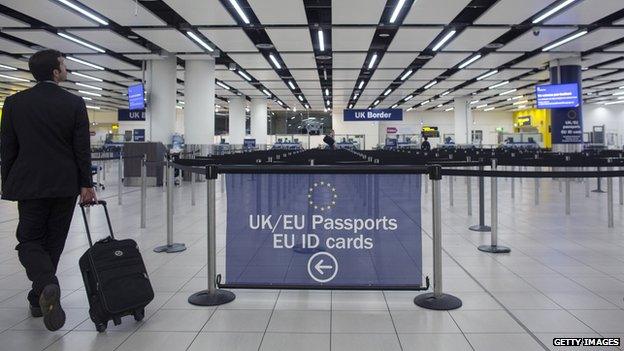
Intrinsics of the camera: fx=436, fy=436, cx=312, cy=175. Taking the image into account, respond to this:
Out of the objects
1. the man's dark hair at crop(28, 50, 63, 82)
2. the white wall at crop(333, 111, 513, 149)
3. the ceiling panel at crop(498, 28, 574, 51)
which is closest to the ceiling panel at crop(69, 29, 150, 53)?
the man's dark hair at crop(28, 50, 63, 82)

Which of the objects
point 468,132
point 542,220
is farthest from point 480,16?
point 468,132

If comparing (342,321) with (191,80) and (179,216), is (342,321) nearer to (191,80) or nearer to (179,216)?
(179,216)

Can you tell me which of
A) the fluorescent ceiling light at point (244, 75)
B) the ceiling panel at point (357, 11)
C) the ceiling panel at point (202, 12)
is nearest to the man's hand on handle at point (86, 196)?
the ceiling panel at point (202, 12)

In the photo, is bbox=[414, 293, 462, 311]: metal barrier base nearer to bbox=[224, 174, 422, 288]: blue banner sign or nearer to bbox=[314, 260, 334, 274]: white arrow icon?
bbox=[224, 174, 422, 288]: blue banner sign

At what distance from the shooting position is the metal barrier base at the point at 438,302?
9.27 ft

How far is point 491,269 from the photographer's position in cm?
379

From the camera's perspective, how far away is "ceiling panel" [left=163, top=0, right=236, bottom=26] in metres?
8.02

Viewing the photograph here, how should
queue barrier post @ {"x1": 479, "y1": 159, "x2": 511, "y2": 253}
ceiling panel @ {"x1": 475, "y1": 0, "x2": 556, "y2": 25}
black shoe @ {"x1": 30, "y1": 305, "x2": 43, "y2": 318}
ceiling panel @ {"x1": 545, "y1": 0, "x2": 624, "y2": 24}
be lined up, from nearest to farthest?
black shoe @ {"x1": 30, "y1": 305, "x2": 43, "y2": 318}, queue barrier post @ {"x1": 479, "y1": 159, "x2": 511, "y2": 253}, ceiling panel @ {"x1": 475, "y1": 0, "x2": 556, "y2": 25}, ceiling panel @ {"x1": 545, "y1": 0, "x2": 624, "y2": 24}

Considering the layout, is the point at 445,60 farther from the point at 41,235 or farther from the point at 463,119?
the point at 41,235

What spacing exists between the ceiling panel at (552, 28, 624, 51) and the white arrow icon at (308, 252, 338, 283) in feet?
34.0

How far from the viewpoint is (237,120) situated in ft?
74.8

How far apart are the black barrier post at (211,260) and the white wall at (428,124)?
26968 millimetres

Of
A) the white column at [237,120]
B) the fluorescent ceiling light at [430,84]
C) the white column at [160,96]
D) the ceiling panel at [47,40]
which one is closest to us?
the ceiling panel at [47,40]

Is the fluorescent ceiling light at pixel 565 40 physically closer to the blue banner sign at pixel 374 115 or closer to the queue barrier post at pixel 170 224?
the queue barrier post at pixel 170 224
